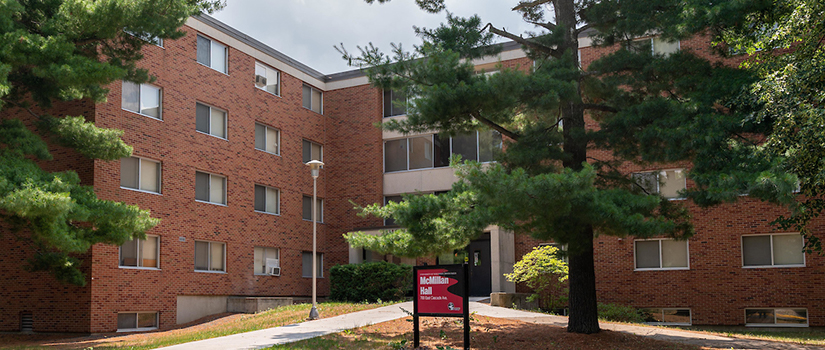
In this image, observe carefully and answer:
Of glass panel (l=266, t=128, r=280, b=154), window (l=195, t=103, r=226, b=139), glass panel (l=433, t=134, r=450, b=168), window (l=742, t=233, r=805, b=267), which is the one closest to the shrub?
window (l=742, t=233, r=805, b=267)

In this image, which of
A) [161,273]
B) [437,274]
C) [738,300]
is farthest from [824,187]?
[161,273]

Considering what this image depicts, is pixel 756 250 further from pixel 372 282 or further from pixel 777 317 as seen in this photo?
pixel 372 282

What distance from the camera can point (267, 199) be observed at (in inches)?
958

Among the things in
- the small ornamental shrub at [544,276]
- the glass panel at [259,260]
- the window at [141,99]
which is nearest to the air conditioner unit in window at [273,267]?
the glass panel at [259,260]

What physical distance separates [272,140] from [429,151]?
20.2ft

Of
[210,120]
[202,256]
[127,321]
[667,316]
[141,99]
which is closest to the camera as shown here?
[127,321]

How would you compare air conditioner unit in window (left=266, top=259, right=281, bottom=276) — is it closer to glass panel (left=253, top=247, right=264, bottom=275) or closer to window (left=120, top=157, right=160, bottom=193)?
glass panel (left=253, top=247, right=264, bottom=275)

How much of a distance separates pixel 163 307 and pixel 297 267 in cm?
671

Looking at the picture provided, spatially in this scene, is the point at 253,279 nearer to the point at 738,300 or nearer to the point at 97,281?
the point at 97,281

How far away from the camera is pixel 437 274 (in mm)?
11180

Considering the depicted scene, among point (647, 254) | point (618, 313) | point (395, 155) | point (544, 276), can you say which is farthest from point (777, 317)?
point (395, 155)

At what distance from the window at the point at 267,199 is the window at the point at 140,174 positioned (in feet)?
15.5

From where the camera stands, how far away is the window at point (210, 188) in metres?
21.3

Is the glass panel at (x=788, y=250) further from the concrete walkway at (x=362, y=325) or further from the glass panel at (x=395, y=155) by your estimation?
the glass panel at (x=395, y=155)
